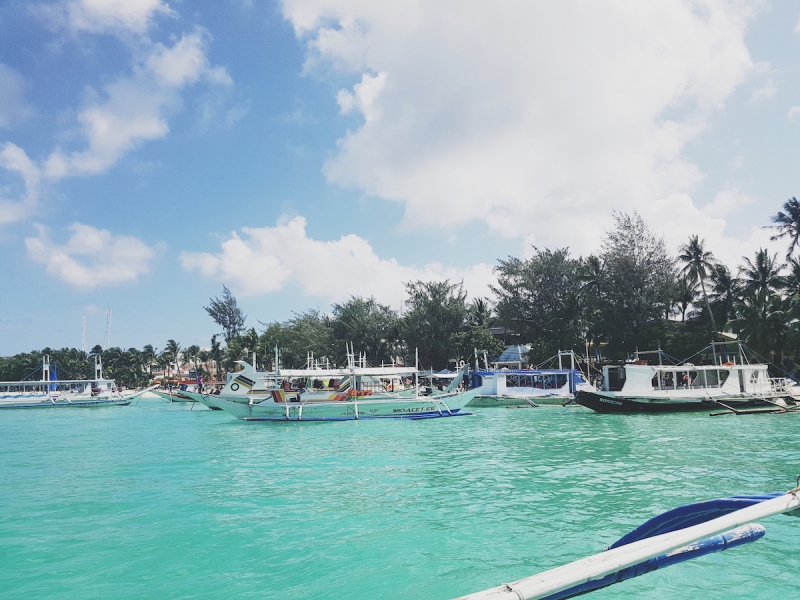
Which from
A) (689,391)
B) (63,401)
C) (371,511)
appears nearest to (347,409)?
(689,391)

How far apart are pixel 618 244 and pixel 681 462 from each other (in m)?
40.4

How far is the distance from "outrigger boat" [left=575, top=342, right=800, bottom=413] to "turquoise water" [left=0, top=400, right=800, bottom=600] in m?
7.90

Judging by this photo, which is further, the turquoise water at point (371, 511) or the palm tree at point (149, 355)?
the palm tree at point (149, 355)

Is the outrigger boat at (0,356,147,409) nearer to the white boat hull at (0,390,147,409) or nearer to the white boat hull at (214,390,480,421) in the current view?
the white boat hull at (0,390,147,409)

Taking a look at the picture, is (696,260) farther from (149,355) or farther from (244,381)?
(149,355)

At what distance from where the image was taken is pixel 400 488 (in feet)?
48.0

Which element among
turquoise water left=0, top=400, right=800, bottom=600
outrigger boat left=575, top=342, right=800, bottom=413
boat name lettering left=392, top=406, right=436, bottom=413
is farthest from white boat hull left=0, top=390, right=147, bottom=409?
outrigger boat left=575, top=342, right=800, bottom=413

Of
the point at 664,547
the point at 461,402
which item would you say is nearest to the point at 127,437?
the point at 461,402

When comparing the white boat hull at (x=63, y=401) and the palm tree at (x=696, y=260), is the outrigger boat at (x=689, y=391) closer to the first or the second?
the palm tree at (x=696, y=260)

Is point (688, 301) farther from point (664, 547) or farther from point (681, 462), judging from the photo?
point (664, 547)

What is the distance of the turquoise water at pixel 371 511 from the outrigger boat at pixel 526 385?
19.9 meters

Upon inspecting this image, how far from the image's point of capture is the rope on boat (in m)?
2.91

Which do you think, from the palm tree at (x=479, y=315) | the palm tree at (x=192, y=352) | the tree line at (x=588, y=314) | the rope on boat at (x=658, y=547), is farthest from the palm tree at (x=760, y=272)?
the palm tree at (x=192, y=352)

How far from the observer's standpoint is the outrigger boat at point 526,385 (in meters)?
45.2
